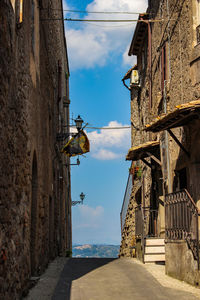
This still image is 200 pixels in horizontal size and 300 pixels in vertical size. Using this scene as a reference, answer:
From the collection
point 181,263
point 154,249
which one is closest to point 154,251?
point 154,249

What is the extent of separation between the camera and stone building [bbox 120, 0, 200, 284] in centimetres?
928

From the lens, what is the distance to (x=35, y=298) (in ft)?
24.7

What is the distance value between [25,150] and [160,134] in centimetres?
765

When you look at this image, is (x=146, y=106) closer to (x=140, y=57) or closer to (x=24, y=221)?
(x=140, y=57)

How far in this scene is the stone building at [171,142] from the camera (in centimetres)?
928

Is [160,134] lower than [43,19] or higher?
lower

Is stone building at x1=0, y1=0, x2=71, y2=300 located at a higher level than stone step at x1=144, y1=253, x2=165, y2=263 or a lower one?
higher

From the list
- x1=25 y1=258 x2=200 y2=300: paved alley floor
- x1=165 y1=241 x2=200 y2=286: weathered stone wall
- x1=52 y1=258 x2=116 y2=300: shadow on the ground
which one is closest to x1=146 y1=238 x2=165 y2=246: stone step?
x1=25 y1=258 x2=200 y2=300: paved alley floor

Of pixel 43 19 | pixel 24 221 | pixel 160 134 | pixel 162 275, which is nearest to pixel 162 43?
pixel 160 134

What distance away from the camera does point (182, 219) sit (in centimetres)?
947

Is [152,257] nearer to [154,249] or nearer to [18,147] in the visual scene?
[154,249]

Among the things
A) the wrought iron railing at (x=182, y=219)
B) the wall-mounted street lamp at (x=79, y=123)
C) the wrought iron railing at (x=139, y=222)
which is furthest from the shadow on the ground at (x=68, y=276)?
the wall-mounted street lamp at (x=79, y=123)

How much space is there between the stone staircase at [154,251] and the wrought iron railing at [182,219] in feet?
7.78

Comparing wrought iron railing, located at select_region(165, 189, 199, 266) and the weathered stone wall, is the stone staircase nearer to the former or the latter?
wrought iron railing, located at select_region(165, 189, 199, 266)
